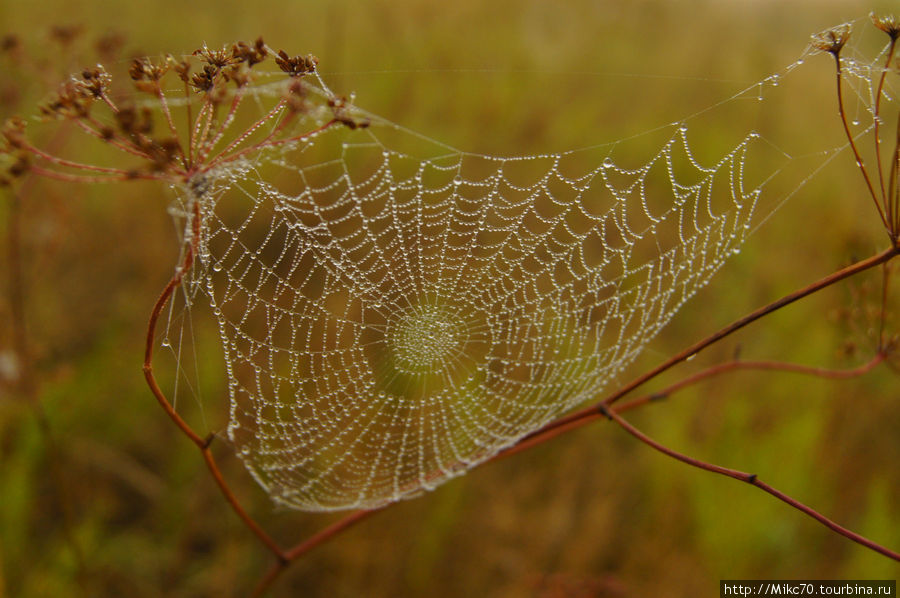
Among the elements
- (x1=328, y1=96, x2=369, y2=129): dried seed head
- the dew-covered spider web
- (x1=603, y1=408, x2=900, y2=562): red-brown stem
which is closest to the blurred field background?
the dew-covered spider web

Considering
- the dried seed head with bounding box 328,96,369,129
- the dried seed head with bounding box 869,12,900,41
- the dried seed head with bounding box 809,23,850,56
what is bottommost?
the dried seed head with bounding box 328,96,369,129

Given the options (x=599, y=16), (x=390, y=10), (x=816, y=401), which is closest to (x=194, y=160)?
(x=816, y=401)

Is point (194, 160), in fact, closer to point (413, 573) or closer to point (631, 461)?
point (413, 573)

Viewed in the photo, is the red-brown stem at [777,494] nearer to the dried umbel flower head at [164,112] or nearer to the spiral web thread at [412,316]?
the spiral web thread at [412,316]

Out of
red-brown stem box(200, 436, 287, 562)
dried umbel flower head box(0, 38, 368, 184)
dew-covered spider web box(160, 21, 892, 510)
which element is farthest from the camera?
dew-covered spider web box(160, 21, 892, 510)

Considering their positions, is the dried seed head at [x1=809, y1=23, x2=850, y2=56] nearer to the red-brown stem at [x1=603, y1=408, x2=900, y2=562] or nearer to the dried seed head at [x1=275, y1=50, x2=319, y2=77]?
the red-brown stem at [x1=603, y1=408, x2=900, y2=562]

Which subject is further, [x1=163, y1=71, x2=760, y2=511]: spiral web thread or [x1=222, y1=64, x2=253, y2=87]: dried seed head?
[x1=163, y1=71, x2=760, y2=511]: spiral web thread
